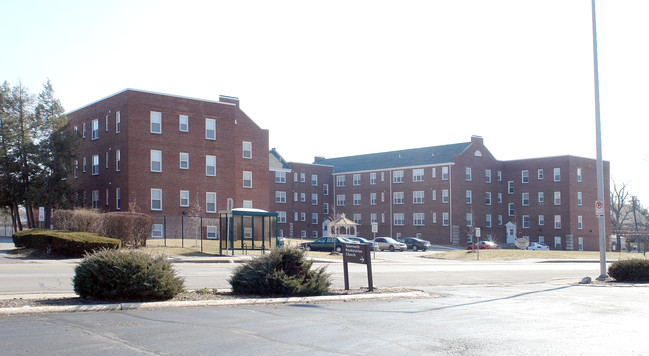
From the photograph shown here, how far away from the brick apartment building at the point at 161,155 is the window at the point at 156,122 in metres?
0.07

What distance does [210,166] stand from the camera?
1892 inches

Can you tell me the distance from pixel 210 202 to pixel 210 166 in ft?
9.51

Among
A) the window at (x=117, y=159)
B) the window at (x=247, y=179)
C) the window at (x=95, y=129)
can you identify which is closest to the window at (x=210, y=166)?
the window at (x=247, y=179)

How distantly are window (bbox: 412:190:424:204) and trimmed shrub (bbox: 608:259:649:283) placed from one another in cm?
5134

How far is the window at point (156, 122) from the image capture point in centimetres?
4500

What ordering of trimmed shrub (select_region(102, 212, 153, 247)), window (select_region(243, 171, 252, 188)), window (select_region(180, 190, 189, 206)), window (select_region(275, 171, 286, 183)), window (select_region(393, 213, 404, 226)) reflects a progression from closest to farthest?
trimmed shrub (select_region(102, 212, 153, 247)) < window (select_region(180, 190, 189, 206)) < window (select_region(243, 171, 252, 188)) < window (select_region(393, 213, 404, 226)) < window (select_region(275, 171, 286, 183))

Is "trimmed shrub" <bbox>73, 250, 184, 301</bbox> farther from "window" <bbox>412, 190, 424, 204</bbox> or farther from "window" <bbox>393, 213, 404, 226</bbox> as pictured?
"window" <bbox>393, 213, 404, 226</bbox>

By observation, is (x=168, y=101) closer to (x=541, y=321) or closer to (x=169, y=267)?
(x=169, y=267)

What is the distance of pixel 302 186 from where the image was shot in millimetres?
80438

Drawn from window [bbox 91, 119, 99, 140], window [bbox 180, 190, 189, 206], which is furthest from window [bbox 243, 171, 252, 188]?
window [bbox 91, 119, 99, 140]

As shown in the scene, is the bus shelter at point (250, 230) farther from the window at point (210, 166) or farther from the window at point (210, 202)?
the window at point (210, 166)

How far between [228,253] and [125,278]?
22.3 meters

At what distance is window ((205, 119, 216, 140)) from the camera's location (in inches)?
1886

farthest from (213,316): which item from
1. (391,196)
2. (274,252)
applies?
(391,196)
